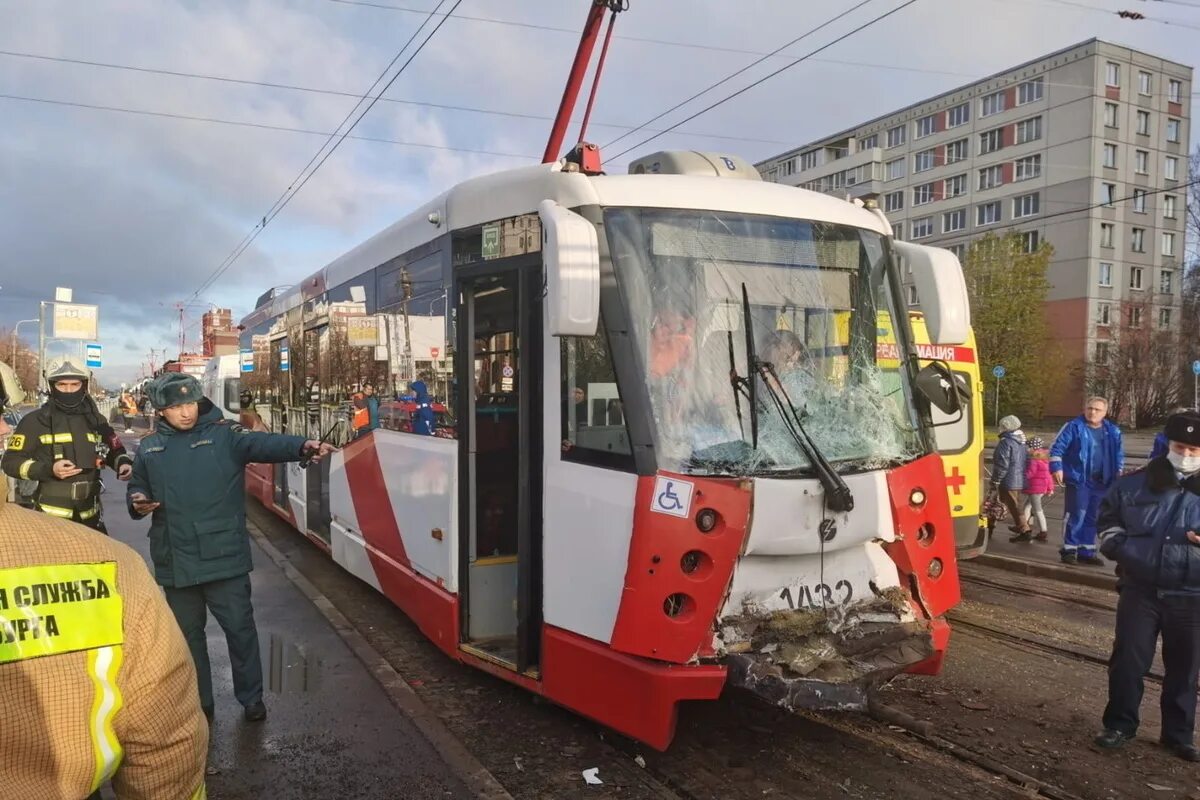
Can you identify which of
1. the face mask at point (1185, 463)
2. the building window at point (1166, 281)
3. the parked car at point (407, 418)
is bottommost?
the face mask at point (1185, 463)

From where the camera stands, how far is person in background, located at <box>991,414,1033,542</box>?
10164 mm

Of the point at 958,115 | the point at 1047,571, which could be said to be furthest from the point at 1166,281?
the point at 1047,571

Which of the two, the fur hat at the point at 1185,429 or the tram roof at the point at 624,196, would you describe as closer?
the tram roof at the point at 624,196

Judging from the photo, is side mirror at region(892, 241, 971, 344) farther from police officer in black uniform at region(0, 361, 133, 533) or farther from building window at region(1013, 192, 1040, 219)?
building window at region(1013, 192, 1040, 219)

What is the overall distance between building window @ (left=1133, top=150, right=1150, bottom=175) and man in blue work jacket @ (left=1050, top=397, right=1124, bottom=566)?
50.5 meters

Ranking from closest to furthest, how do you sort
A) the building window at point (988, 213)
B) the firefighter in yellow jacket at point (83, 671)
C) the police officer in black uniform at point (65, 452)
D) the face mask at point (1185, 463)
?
the firefighter in yellow jacket at point (83, 671) < the face mask at point (1185, 463) < the police officer in black uniform at point (65, 452) < the building window at point (988, 213)

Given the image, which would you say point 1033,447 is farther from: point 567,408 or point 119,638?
point 119,638

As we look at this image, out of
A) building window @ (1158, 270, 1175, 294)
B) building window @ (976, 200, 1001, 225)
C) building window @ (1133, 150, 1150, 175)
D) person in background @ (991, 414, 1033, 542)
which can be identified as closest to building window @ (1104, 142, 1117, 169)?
building window @ (1133, 150, 1150, 175)

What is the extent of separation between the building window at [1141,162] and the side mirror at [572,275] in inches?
2252

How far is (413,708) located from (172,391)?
2.22 meters

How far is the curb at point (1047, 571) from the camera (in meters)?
7.98

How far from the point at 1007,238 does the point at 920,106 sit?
907 inches

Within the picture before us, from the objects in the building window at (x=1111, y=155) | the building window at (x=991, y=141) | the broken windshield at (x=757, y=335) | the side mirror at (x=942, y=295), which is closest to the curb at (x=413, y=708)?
the broken windshield at (x=757, y=335)

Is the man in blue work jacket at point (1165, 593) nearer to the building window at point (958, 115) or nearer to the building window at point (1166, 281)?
the building window at point (1166, 281)
